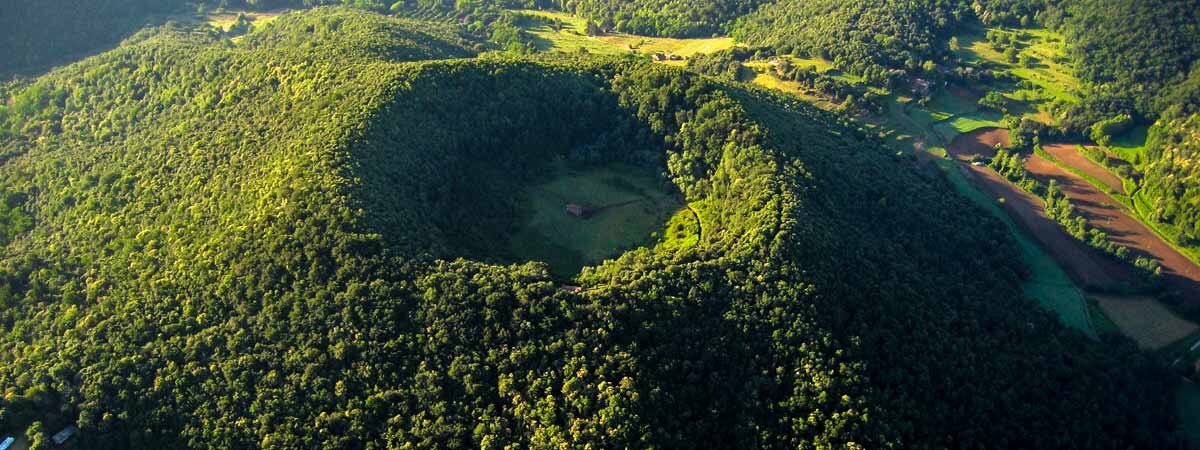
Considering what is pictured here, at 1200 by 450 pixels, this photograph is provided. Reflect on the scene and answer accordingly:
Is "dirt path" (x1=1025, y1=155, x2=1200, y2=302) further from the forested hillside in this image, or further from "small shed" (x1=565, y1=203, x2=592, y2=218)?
"small shed" (x1=565, y1=203, x2=592, y2=218)

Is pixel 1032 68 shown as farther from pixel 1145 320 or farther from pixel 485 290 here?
pixel 485 290

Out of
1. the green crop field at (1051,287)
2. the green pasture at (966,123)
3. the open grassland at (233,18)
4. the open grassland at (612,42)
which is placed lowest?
the green crop field at (1051,287)

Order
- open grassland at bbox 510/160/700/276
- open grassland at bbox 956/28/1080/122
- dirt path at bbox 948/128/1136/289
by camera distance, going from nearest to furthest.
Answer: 1. open grassland at bbox 510/160/700/276
2. dirt path at bbox 948/128/1136/289
3. open grassland at bbox 956/28/1080/122

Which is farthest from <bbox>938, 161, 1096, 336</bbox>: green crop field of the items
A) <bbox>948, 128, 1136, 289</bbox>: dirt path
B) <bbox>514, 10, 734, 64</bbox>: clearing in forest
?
<bbox>514, 10, 734, 64</bbox>: clearing in forest

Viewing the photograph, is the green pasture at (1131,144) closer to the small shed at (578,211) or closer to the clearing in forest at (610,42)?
the clearing in forest at (610,42)

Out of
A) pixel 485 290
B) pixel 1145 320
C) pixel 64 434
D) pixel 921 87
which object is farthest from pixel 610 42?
pixel 64 434

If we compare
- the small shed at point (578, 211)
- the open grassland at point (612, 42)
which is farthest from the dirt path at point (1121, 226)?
the small shed at point (578, 211)
